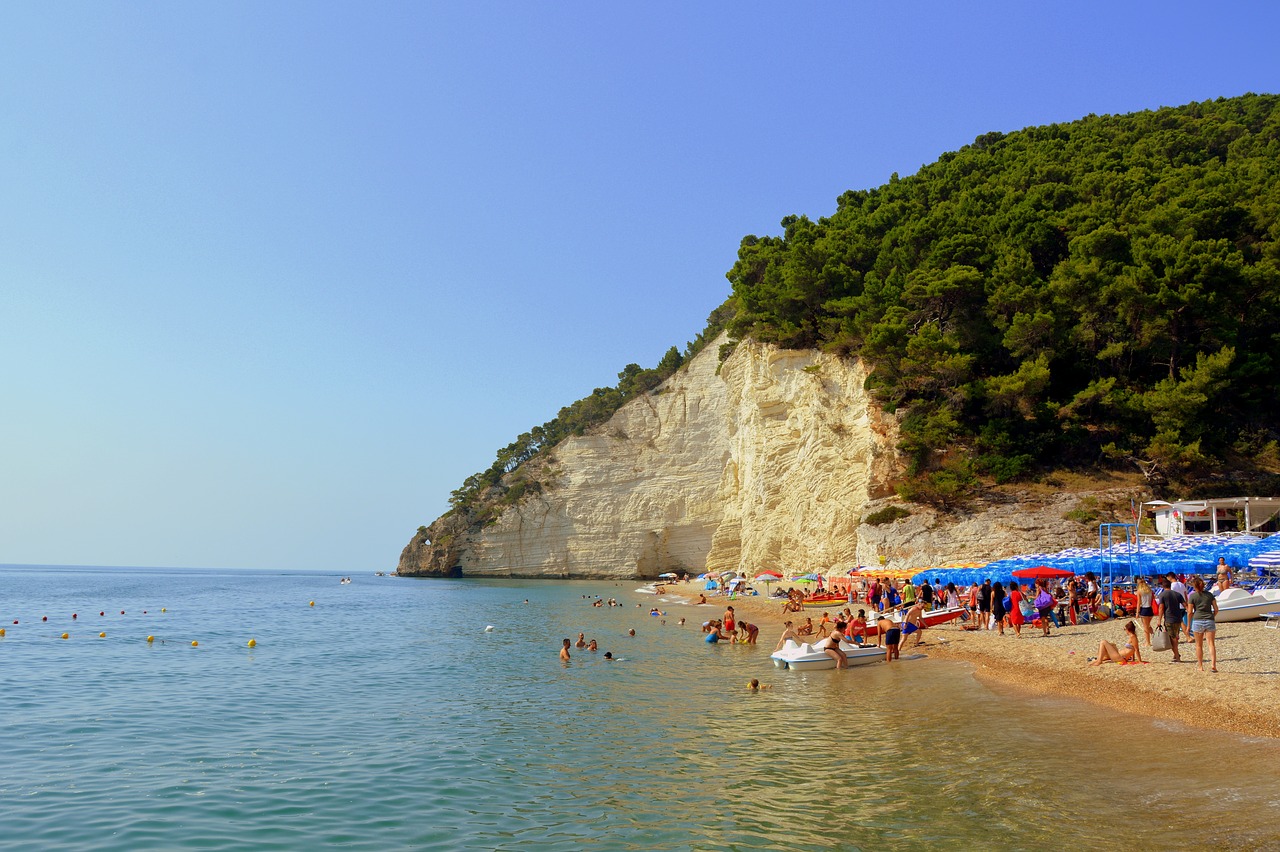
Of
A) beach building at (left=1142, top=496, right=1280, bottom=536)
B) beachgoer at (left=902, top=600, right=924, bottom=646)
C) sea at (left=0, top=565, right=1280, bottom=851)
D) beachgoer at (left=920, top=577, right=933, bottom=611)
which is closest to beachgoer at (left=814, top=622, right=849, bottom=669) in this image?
sea at (left=0, top=565, right=1280, bottom=851)

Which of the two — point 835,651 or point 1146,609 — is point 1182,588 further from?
point 835,651

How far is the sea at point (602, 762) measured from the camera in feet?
25.0

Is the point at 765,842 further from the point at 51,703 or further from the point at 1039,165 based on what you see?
the point at 1039,165

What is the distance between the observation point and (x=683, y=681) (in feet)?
55.6

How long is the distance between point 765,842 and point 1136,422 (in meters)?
34.7

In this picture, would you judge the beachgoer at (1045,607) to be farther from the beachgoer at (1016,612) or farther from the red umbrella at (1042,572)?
the red umbrella at (1042,572)

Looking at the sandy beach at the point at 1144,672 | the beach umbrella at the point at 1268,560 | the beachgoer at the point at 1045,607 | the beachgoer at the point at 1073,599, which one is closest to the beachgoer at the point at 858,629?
the sandy beach at the point at 1144,672

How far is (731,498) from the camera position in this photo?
62.5 m

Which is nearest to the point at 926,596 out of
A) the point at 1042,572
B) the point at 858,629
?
the point at 1042,572

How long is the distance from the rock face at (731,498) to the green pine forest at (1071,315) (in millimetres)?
2253

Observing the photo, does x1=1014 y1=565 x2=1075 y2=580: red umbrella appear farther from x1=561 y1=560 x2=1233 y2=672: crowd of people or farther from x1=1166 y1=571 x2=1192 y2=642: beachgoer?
x1=1166 y1=571 x2=1192 y2=642: beachgoer

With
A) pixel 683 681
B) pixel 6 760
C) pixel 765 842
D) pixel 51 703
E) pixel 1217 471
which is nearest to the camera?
pixel 765 842

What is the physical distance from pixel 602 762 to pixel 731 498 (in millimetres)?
52750

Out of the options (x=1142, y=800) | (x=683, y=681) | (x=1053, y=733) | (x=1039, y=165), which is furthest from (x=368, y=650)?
(x=1039, y=165)
